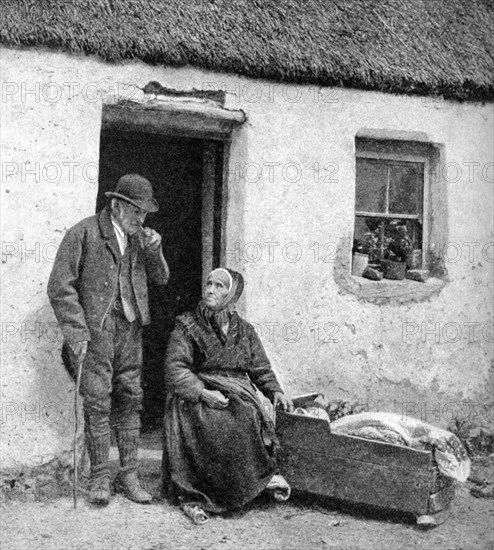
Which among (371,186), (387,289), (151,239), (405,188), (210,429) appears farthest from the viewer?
(405,188)

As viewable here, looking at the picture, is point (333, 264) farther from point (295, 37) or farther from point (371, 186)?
point (295, 37)

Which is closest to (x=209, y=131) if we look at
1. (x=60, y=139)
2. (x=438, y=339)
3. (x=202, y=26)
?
(x=202, y=26)

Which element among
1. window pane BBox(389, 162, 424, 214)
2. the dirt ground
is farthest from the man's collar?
window pane BBox(389, 162, 424, 214)

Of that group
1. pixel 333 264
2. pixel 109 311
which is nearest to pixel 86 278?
pixel 109 311

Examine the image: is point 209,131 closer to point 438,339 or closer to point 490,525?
point 438,339

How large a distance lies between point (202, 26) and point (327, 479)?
122 inches

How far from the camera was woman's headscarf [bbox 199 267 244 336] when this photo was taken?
498 cm

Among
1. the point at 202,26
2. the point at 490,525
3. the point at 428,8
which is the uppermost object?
the point at 428,8

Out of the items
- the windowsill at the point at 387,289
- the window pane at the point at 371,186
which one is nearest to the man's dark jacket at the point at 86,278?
the windowsill at the point at 387,289

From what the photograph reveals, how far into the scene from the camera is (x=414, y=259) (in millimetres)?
6469

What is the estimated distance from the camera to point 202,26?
18.0 feet

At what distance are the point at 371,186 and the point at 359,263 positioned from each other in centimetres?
64

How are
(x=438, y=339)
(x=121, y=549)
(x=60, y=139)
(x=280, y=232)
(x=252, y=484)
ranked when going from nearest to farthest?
(x=121, y=549) < (x=252, y=484) < (x=60, y=139) < (x=280, y=232) < (x=438, y=339)

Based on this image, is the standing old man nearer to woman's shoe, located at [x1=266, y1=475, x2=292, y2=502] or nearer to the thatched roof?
woman's shoe, located at [x1=266, y1=475, x2=292, y2=502]
